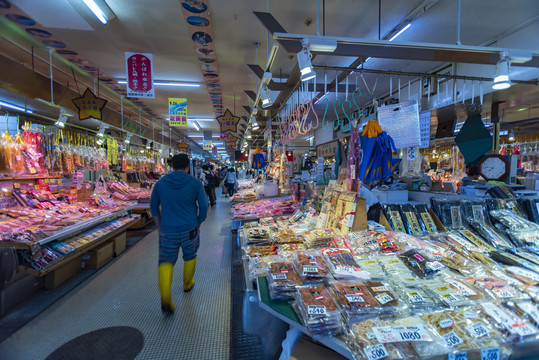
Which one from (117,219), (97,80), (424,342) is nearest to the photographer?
(424,342)

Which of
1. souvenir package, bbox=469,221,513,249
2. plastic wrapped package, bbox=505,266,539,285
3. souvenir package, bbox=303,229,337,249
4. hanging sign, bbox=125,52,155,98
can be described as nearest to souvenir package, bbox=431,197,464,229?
souvenir package, bbox=469,221,513,249

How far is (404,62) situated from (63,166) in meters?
7.94

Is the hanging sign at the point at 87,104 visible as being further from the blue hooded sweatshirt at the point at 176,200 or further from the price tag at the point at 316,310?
the price tag at the point at 316,310

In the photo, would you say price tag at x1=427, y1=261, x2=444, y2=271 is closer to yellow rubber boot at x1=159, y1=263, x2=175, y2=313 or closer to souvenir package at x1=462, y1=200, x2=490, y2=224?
souvenir package at x1=462, y1=200, x2=490, y2=224

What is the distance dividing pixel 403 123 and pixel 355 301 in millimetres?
2630

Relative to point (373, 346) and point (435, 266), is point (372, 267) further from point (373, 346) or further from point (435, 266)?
point (373, 346)

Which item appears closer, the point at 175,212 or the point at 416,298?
the point at 416,298

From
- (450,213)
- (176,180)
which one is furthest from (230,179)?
(450,213)

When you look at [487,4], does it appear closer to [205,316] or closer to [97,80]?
[205,316]

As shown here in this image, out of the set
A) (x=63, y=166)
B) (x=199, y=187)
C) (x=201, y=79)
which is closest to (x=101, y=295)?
(x=199, y=187)

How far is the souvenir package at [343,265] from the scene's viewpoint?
164 cm

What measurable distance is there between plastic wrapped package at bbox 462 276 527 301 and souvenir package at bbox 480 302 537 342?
0.12m

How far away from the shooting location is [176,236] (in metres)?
2.99

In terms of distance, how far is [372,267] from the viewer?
1.77 m
